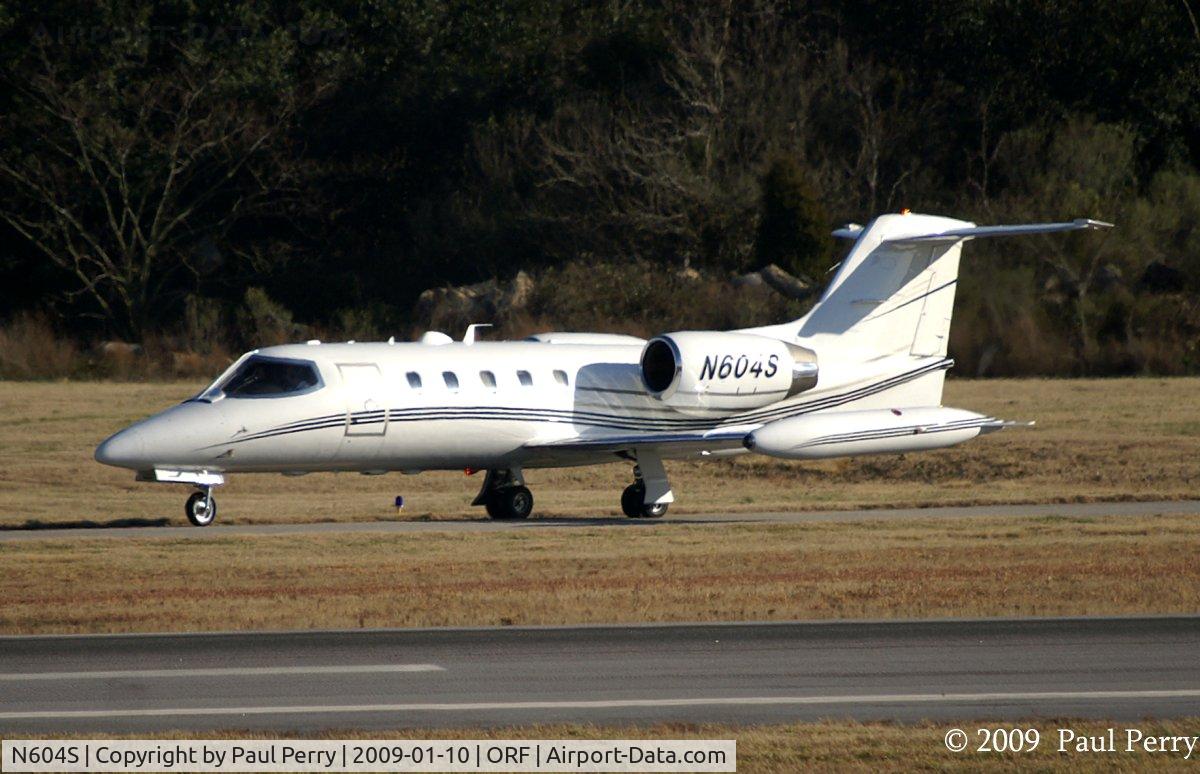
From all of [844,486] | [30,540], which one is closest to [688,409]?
[844,486]

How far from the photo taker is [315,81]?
54.8m

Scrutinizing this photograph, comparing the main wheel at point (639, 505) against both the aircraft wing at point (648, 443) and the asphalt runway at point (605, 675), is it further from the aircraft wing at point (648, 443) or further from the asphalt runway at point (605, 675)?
the asphalt runway at point (605, 675)

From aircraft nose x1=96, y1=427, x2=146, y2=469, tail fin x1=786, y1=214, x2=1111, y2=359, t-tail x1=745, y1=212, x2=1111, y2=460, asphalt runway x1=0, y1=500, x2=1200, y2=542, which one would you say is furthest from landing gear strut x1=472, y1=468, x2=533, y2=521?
aircraft nose x1=96, y1=427, x2=146, y2=469

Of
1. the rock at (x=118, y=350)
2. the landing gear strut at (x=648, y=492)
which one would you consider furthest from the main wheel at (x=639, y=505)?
the rock at (x=118, y=350)

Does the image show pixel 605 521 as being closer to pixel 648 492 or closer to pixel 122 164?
pixel 648 492

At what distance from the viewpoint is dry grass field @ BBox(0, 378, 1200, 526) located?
27328 mm

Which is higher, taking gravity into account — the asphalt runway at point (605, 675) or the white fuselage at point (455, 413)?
the white fuselage at point (455, 413)

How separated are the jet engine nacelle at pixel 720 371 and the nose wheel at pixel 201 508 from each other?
254 inches

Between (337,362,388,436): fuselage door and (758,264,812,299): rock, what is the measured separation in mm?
24780

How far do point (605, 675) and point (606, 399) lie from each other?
538 inches

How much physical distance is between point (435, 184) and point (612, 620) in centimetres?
4402

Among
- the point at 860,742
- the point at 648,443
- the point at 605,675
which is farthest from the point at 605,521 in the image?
the point at 860,742

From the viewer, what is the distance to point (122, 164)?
4991 cm

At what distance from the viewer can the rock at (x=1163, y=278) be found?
147ft
